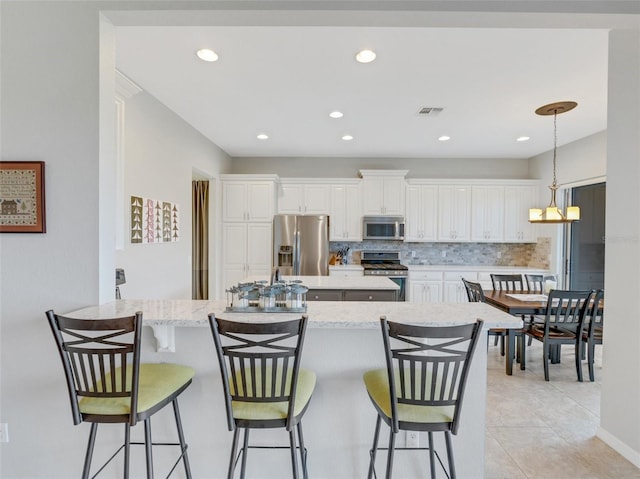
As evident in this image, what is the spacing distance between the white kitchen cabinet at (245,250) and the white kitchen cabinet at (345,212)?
110 cm

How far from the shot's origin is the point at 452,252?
236 inches

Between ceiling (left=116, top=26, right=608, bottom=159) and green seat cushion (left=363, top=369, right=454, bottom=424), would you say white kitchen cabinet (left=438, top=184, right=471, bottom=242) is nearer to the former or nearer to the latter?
ceiling (left=116, top=26, right=608, bottom=159)

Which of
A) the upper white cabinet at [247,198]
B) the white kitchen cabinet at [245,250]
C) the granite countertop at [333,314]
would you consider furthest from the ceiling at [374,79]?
the granite countertop at [333,314]

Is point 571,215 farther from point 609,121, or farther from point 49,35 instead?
point 49,35

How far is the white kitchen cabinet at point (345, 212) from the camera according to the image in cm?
570

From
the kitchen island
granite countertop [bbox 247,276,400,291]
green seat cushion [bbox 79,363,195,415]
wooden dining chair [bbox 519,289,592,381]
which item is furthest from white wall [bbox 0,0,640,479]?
wooden dining chair [bbox 519,289,592,381]

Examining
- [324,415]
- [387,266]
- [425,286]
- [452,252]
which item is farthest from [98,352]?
[452,252]

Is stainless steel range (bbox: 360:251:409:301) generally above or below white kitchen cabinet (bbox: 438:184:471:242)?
below

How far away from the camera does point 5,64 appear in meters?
1.83

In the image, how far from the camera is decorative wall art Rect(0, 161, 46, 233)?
5.95 feet

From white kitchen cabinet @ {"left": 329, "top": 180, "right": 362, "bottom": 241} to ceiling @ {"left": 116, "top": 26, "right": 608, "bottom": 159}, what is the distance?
108 cm

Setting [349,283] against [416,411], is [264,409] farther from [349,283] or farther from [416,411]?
[349,283]

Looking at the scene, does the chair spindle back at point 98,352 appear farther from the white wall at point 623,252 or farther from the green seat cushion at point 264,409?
the white wall at point 623,252

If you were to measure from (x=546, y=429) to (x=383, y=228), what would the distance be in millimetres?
3614
